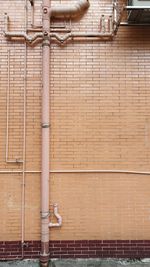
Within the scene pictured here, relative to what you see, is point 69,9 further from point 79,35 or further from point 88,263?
point 88,263

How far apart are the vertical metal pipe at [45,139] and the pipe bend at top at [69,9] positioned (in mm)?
153

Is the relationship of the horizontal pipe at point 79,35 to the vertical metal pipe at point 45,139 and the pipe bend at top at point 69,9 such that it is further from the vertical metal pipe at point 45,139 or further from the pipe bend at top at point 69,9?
the pipe bend at top at point 69,9

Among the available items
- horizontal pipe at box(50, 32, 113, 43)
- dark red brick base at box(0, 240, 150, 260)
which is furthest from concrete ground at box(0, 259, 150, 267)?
horizontal pipe at box(50, 32, 113, 43)

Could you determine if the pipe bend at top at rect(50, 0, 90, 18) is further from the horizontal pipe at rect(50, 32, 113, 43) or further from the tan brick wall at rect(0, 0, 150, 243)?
the horizontal pipe at rect(50, 32, 113, 43)

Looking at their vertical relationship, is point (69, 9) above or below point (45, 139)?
above

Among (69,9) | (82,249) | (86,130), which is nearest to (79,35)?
(69,9)

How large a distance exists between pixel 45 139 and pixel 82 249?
1929 millimetres

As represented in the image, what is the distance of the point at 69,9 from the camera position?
15.5ft

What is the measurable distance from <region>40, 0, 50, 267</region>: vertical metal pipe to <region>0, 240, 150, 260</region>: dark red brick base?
176 millimetres

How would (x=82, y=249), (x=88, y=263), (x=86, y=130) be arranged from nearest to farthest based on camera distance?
1. (x=88, y=263)
2. (x=82, y=249)
3. (x=86, y=130)

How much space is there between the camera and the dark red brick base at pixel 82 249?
4.44 metres

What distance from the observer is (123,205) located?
14.9ft

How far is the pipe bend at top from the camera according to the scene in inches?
186

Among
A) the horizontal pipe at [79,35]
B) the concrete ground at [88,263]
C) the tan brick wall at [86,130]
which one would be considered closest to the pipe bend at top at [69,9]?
the tan brick wall at [86,130]
